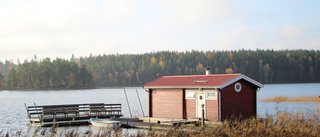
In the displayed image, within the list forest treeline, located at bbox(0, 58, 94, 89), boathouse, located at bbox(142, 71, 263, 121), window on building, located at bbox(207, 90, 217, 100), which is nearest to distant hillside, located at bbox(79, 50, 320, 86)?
forest treeline, located at bbox(0, 58, 94, 89)

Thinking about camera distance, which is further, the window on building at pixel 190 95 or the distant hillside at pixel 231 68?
the distant hillside at pixel 231 68

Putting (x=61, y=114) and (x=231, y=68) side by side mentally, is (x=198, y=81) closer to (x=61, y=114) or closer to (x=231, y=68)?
(x=61, y=114)

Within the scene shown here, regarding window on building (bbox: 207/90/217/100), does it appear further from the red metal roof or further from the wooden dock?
the wooden dock

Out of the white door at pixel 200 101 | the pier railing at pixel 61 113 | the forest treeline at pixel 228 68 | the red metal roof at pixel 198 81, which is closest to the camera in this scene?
the red metal roof at pixel 198 81

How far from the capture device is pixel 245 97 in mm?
23422

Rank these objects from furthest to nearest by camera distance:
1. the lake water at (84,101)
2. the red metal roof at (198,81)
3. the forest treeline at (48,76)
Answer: the forest treeline at (48,76), the lake water at (84,101), the red metal roof at (198,81)

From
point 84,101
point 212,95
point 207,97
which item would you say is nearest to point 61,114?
point 207,97

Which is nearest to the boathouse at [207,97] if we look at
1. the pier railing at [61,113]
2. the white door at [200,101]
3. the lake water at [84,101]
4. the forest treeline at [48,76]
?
the white door at [200,101]

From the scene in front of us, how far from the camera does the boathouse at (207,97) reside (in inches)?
881

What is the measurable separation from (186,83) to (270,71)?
130 meters

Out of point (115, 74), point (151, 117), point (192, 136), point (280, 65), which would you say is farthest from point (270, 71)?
point (192, 136)

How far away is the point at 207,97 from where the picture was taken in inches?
900

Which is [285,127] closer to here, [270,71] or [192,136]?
[192,136]

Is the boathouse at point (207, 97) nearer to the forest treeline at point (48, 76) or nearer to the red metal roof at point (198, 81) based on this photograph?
the red metal roof at point (198, 81)
